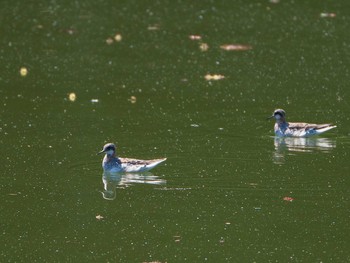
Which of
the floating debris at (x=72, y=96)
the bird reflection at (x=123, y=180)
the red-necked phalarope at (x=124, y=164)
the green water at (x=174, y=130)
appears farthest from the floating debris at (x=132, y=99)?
the bird reflection at (x=123, y=180)

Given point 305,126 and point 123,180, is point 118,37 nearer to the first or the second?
point 305,126

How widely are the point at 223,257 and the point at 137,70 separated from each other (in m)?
8.68

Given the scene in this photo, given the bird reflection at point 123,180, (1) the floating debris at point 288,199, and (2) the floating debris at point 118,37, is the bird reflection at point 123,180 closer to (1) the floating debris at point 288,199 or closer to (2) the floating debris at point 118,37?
(1) the floating debris at point 288,199

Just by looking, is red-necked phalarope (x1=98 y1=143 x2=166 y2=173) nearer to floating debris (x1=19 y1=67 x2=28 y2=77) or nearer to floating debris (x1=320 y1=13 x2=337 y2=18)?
floating debris (x1=19 y1=67 x2=28 y2=77)

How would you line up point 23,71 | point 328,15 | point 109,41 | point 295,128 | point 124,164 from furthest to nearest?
point 328,15 < point 109,41 < point 23,71 < point 295,128 < point 124,164

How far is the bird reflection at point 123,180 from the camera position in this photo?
1340 cm

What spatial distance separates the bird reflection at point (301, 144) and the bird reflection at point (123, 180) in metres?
2.00

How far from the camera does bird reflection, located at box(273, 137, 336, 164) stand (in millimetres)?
15203

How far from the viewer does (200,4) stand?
23.6 meters

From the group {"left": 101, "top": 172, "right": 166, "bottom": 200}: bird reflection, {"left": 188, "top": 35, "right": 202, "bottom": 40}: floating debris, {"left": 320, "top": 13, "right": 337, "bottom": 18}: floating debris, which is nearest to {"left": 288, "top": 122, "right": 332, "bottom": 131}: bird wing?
{"left": 101, "top": 172, "right": 166, "bottom": 200}: bird reflection

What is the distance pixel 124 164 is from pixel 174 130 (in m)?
1.80

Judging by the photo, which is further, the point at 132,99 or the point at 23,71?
the point at 23,71

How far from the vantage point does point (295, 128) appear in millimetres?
15961

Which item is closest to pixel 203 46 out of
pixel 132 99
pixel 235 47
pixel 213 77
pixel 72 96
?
pixel 235 47
